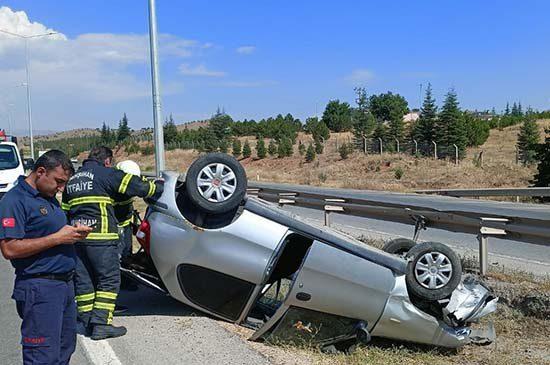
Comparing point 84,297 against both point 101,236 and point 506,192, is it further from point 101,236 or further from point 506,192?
point 506,192

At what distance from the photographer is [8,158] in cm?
1717

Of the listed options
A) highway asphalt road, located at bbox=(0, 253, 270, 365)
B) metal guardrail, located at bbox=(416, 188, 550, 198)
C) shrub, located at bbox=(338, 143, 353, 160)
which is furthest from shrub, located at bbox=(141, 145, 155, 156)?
highway asphalt road, located at bbox=(0, 253, 270, 365)

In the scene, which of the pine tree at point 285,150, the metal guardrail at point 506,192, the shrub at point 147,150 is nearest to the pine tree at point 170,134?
the shrub at point 147,150

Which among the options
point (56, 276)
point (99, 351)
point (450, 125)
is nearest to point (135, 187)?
point (99, 351)

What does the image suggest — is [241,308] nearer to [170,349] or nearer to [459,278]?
[170,349]

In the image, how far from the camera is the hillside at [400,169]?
32.1 metres

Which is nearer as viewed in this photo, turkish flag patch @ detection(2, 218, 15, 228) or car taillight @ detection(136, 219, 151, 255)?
turkish flag patch @ detection(2, 218, 15, 228)

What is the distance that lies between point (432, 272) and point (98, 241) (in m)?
2.83

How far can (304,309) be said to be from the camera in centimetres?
475

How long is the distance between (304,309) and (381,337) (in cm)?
71

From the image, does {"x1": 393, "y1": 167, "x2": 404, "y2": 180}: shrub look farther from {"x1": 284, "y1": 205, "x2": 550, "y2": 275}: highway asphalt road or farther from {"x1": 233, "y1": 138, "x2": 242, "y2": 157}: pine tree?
{"x1": 233, "y1": 138, "x2": 242, "y2": 157}: pine tree

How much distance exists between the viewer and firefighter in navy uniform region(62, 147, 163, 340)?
206 inches

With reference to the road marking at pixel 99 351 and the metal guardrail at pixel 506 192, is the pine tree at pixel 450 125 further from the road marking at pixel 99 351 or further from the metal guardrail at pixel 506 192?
the road marking at pixel 99 351

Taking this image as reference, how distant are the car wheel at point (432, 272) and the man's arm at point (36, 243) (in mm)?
2580
